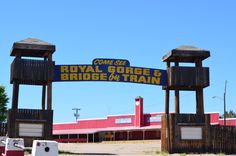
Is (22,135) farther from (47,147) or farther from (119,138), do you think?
(119,138)

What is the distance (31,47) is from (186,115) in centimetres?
989

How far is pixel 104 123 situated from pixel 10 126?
44.9 meters

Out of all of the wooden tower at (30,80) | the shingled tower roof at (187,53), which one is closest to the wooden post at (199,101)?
the shingled tower roof at (187,53)

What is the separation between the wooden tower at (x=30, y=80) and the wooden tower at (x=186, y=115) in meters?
7.04

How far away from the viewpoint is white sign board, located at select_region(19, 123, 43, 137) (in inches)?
1056

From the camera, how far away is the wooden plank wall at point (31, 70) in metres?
27.1

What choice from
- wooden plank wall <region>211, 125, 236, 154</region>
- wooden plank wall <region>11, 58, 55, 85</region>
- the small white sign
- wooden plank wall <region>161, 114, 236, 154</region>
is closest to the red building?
A: the small white sign

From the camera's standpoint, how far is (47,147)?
32.6 feet

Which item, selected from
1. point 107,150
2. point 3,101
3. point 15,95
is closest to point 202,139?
point 107,150

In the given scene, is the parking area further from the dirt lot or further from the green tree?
the green tree

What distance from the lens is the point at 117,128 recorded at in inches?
2682

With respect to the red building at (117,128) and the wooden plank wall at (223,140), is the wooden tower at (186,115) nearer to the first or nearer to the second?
the wooden plank wall at (223,140)

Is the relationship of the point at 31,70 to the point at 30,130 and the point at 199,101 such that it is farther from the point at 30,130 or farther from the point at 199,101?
the point at 199,101

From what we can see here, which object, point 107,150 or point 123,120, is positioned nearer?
point 107,150
